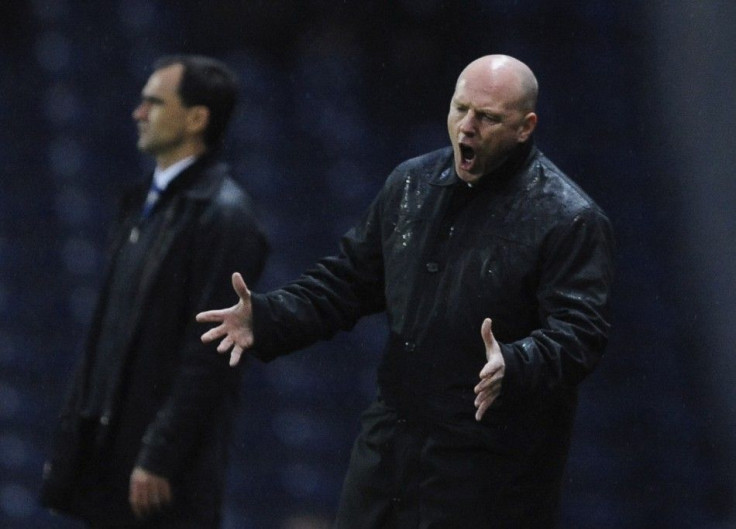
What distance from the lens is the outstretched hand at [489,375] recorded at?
3207 mm

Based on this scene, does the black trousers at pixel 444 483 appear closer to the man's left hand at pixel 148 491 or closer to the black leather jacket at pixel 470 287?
the black leather jacket at pixel 470 287

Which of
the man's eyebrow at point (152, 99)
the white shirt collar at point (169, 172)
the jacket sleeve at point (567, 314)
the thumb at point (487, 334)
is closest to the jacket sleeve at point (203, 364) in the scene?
the white shirt collar at point (169, 172)

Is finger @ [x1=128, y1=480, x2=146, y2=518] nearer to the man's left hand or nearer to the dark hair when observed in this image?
the man's left hand

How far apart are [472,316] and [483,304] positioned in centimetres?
3

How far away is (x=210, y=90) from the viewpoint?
4902 millimetres

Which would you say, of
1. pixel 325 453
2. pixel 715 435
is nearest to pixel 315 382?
pixel 325 453

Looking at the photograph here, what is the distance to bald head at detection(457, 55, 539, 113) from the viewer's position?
137 inches

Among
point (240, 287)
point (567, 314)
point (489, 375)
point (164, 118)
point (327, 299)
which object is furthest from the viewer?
point (164, 118)

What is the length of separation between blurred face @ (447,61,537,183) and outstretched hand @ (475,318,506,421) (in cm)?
45

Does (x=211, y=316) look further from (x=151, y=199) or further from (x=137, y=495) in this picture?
(x=151, y=199)

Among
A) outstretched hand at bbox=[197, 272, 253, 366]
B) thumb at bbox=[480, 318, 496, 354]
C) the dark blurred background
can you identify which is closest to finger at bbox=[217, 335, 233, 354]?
outstretched hand at bbox=[197, 272, 253, 366]

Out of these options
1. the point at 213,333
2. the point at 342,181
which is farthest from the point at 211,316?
the point at 342,181

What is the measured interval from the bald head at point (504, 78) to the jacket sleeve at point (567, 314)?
0.27 m

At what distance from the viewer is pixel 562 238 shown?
11.4 feet
